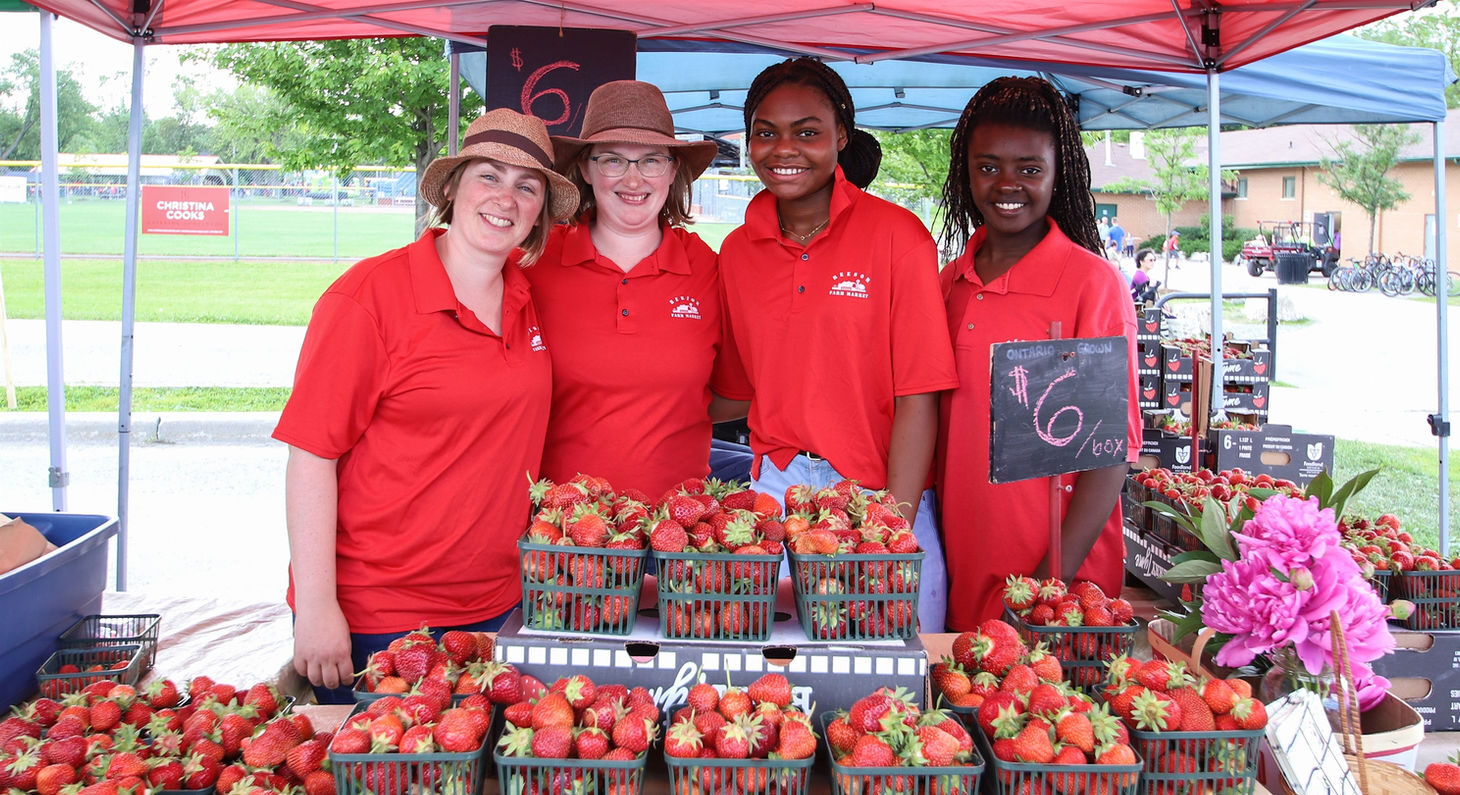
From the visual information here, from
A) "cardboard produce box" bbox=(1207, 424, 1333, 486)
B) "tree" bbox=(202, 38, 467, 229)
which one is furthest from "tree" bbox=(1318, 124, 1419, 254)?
"cardboard produce box" bbox=(1207, 424, 1333, 486)

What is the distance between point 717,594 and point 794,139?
4.68ft

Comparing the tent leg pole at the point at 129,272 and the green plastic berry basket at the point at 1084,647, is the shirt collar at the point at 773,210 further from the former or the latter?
the tent leg pole at the point at 129,272

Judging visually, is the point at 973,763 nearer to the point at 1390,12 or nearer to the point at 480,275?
the point at 480,275

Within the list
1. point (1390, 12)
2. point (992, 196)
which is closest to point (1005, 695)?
point (992, 196)

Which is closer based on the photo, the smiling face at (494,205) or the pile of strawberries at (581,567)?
the pile of strawberries at (581,567)

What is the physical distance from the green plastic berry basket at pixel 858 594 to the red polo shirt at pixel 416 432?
99 centimetres

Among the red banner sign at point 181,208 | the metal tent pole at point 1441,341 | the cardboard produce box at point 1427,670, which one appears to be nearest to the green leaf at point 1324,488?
the cardboard produce box at point 1427,670

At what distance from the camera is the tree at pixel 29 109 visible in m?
19.8

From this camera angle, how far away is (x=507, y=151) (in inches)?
103

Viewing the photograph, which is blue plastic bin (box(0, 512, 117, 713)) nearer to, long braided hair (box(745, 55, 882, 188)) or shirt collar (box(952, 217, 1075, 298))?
long braided hair (box(745, 55, 882, 188))

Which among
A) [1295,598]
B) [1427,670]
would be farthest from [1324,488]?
[1295,598]

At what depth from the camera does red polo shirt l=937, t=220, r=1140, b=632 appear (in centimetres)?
287

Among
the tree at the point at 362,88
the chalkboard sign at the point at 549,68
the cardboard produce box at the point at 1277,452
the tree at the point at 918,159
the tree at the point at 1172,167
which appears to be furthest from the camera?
the tree at the point at 1172,167

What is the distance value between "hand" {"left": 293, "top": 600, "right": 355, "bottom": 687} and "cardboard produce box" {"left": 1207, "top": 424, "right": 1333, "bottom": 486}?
155 inches
